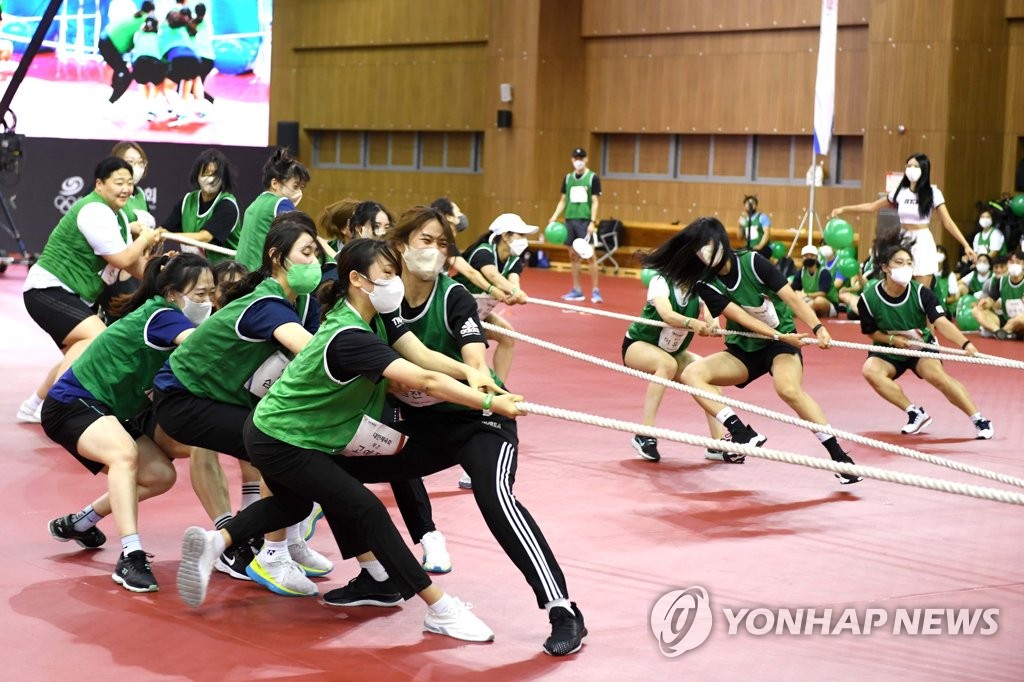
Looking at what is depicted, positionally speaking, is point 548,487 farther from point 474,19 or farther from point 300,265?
point 474,19

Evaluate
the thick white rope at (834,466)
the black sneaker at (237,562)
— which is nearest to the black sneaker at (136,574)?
the black sneaker at (237,562)

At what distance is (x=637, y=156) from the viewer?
21344mm

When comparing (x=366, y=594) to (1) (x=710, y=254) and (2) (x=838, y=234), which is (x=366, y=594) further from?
(2) (x=838, y=234)

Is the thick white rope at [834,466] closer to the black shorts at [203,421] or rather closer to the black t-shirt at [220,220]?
the black shorts at [203,421]

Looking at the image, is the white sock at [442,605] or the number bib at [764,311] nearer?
the white sock at [442,605]

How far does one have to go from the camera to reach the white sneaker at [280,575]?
4.61 metres

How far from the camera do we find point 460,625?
164 inches

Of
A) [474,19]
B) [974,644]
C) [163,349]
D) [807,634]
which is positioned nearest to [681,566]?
[807,634]

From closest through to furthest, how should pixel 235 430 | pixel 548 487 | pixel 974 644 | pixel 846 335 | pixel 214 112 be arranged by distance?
pixel 974 644
pixel 235 430
pixel 548 487
pixel 846 335
pixel 214 112

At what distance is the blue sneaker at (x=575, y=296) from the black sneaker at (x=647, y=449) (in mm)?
8760

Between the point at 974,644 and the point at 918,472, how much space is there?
2848mm

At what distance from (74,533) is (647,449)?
3.17 meters

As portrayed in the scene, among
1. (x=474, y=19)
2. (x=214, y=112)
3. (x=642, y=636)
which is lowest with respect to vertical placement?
(x=642, y=636)

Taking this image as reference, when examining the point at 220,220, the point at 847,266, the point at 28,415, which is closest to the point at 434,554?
the point at 220,220
